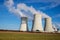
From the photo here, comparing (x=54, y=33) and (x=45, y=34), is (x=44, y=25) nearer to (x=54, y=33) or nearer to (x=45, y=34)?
(x=45, y=34)

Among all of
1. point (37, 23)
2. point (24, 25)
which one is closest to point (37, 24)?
point (37, 23)

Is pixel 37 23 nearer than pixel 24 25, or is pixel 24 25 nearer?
pixel 37 23

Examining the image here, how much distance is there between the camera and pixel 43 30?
8.96 m

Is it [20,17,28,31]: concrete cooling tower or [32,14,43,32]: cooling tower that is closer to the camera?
[32,14,43,32]: cooling tower

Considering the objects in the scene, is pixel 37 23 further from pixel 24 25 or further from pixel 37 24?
pixel 24 25

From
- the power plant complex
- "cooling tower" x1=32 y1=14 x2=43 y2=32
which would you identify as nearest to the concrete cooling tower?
the power plant complex

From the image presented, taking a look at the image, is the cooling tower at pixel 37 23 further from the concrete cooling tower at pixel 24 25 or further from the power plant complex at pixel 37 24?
the concrete cooling tower at pixel 24 25

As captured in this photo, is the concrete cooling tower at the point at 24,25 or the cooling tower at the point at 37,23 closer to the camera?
the cooling tower at the point at 37,23

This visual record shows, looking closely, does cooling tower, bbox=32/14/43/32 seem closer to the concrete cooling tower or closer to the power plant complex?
the power plant complex

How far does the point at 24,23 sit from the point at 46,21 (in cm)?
146

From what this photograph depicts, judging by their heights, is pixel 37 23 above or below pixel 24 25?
above

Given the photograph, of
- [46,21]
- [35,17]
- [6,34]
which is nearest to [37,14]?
[35,17]

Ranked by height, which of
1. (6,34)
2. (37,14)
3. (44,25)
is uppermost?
(37,14)

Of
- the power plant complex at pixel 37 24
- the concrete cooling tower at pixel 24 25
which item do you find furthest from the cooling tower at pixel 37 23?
the concrete cooling tower at pixel 24 25
